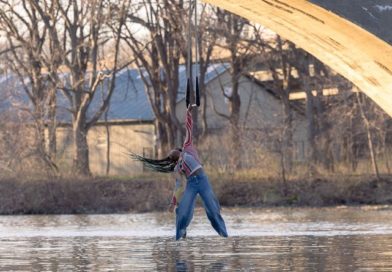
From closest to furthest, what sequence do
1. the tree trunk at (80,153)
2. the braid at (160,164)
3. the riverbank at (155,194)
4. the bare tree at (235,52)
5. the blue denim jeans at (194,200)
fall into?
the braid at (160,164)
the blue denim jeans at (194,200)
the riverbank at (155,194)
the bare tree at (235,52)
the tree trunk at (80,153)

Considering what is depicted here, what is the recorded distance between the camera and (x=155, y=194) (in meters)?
42.9

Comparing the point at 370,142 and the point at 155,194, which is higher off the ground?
the point at 370,142

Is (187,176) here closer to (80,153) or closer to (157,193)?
(157,193)

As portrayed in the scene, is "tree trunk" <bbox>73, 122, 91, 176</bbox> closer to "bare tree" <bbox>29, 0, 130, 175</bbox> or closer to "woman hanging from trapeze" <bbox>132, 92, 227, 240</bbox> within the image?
"bare tree" <bbox>29, 0, 130, 175</bbox>

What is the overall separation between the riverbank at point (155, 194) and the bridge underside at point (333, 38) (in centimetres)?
2603

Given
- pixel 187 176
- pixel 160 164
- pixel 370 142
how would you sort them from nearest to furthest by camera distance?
pixel 160 164 < pixel 187 176 < pixel 370 142

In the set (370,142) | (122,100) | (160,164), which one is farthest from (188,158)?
(122,100)

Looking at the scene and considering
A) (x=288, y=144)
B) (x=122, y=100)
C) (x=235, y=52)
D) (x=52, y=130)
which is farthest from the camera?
(x=122, y=100)

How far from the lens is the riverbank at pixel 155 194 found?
138 ft

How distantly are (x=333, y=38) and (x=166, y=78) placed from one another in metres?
40.5

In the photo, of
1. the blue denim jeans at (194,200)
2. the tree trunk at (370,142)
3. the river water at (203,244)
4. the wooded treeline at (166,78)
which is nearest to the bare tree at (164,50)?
the wooded treeline at (166,78)

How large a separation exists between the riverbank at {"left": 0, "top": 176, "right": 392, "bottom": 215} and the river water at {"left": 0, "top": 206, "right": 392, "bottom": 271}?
6.21 metres

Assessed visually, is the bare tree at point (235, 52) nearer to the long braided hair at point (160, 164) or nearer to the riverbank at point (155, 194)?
the riverbank at point (155, 194)

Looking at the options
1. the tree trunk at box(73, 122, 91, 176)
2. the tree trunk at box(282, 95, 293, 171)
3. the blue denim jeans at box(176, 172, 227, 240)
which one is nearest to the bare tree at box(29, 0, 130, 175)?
the tree trunk at box(73, 122, 91, 176)
